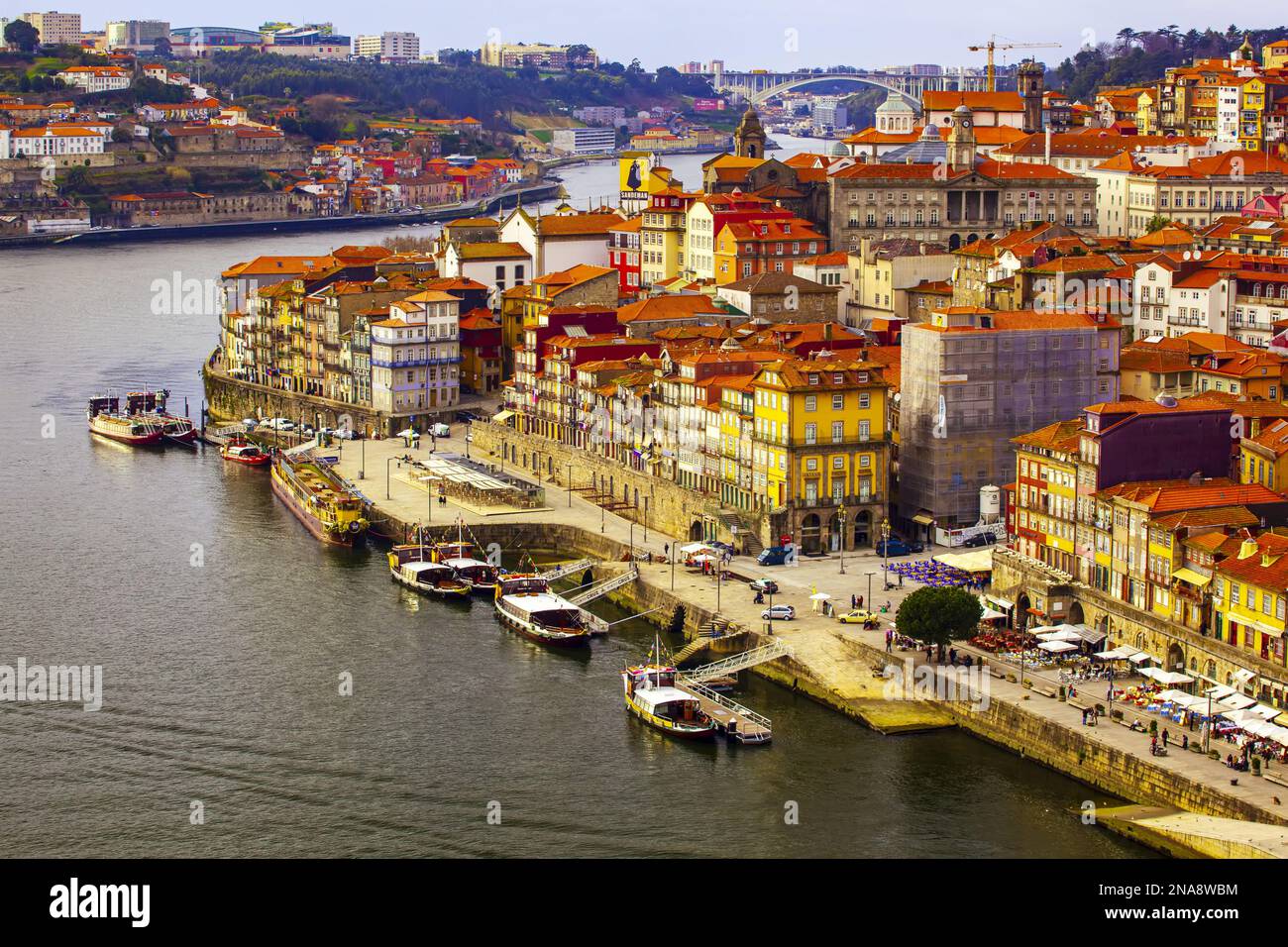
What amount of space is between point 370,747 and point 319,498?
51.8ft

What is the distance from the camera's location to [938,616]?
110 ft

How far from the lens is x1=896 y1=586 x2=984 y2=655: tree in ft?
110

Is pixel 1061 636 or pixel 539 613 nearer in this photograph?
pixel 1061 636

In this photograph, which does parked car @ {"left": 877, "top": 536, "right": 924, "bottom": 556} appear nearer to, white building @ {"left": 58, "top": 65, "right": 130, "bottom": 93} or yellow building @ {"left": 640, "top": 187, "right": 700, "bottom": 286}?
yellow building @ {"left": 640, "top": 187, "right": 700, "bottom": 286}

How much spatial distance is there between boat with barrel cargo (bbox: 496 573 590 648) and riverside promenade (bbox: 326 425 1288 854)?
1.79 meters

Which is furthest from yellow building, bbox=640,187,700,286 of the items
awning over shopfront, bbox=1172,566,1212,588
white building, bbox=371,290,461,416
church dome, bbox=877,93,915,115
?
awning over shopfront, bbox=1172,566,1212,588

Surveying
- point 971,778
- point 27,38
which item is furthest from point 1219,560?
point 27,38

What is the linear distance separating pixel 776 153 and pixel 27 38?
59603mm

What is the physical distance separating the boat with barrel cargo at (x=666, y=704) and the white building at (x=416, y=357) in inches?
957

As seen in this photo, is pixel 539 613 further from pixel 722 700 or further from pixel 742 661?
pixel 722 700

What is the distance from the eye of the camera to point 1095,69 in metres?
132

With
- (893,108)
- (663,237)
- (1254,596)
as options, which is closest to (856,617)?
(1254,596)

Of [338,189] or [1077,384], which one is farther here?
[338,189]

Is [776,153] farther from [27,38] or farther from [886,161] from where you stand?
[886,161]
